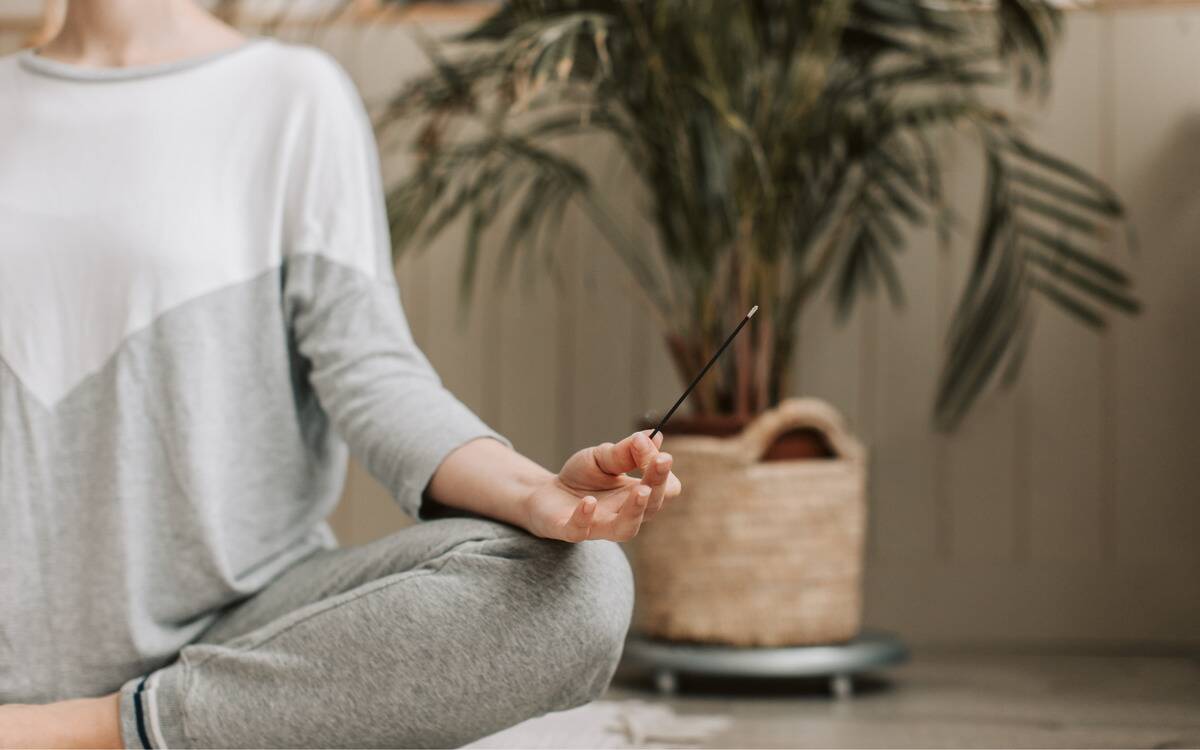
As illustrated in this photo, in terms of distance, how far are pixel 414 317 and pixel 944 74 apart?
3.18 feet

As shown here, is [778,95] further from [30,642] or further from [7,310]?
[30,642]

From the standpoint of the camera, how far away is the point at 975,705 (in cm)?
157

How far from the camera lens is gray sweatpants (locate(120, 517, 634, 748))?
2.83ft

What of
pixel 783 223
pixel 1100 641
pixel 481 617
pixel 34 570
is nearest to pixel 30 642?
pixel 34 570

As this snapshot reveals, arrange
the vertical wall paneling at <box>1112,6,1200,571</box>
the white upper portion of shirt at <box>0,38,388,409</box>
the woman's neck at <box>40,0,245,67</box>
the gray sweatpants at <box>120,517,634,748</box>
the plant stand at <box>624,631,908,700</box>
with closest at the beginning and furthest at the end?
the gray sweatpants at <box>120,517,634,748</box> → the white upper portion of shirt at <box>0,38,388,409</box> → the woman's neck at <box>40,0,245,67</box> → the plant stand at <box>624,631,908,700</box> → the vertical wall paneling at <box>1112,6,1200,571</box>

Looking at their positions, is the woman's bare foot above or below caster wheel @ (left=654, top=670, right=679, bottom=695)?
above

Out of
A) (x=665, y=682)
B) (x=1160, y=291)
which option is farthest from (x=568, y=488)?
(x=1160, y=291)

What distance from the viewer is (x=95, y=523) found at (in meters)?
1.00

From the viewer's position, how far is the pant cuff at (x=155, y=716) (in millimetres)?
885

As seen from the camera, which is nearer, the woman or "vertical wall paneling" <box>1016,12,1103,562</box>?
the woman

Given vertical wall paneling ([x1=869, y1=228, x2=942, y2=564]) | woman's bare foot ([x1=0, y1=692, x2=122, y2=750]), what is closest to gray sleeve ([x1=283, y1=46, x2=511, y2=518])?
woman's bare foot ([x1=0, y1=692, x2=122, y2=750])

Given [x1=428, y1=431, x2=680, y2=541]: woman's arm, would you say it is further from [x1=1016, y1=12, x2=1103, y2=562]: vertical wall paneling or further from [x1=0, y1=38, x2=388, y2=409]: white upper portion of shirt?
[x1=1016, y1=12, x2=1103, y2=562]: vertical wall paneling

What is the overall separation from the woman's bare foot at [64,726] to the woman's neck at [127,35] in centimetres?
57

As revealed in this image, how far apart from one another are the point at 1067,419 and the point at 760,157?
2.73 ft
